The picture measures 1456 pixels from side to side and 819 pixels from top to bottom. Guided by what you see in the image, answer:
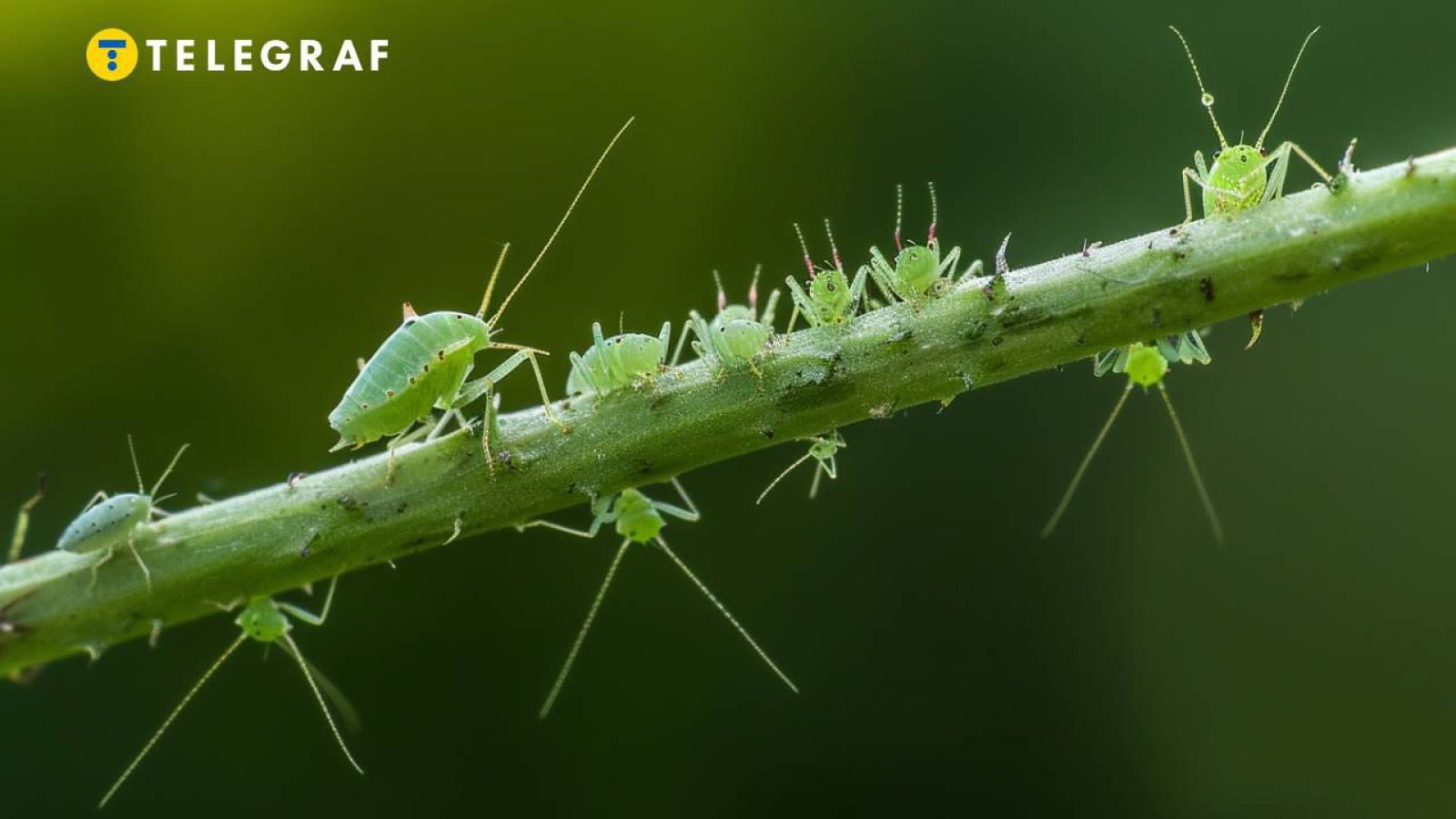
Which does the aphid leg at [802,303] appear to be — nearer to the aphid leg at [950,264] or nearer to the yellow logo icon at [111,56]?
the aphid leg at [950,264]

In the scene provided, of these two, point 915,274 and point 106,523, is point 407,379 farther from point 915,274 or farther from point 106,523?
point 915,274

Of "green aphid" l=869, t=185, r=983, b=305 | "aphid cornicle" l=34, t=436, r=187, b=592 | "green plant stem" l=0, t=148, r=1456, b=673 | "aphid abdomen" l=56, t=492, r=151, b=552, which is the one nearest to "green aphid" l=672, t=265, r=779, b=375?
"green plant stem" l=0, t=148, r=1456, b=673

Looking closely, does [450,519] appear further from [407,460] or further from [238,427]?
[238,427]

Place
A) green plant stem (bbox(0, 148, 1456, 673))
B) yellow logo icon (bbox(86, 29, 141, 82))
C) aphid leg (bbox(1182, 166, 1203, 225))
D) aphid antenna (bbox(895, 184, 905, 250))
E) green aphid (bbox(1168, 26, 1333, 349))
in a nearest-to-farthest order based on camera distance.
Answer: green plant stem (bbox(0, 148, 1456, 673))
green aphid (bbox(1168, 26, 1333, 349))
aphid leg (bbox(1182, 166, 1203, 225))
aphid antenna (bbox(895, 184, 905, 250))
yellow logo icon (bbox(86, 29, 141, 82))

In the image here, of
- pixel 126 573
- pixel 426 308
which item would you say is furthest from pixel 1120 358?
pixel 426 308

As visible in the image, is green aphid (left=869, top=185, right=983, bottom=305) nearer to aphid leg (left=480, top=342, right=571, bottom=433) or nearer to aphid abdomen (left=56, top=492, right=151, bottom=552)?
aphid leg (left=480, top=342, right=571, bottom=433)

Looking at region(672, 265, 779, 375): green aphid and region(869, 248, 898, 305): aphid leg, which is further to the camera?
region(869, 248, 898, 305): aphid leg

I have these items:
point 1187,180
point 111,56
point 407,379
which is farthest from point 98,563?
point 111,56

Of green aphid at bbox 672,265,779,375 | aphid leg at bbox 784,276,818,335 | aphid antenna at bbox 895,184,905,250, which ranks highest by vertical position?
aphid antenna at bbox 895,184,905,250

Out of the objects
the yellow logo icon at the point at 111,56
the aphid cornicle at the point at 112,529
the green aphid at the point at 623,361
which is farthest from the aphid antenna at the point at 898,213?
the yellow logo icon at the point at 111,56
